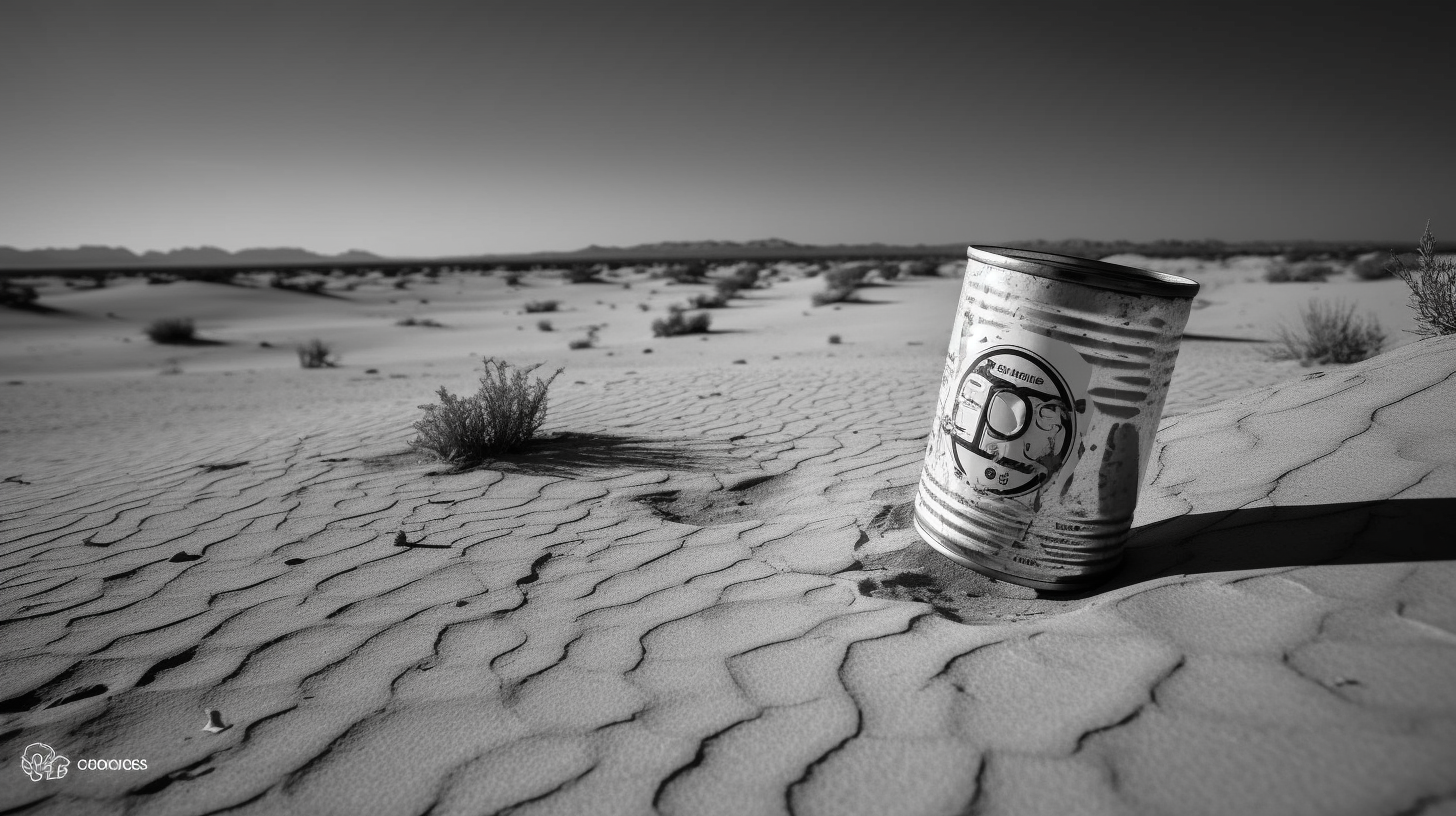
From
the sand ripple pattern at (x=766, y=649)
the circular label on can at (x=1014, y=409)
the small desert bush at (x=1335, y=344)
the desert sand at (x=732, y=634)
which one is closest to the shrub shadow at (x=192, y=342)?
the desert sand at (x=732, y=634)

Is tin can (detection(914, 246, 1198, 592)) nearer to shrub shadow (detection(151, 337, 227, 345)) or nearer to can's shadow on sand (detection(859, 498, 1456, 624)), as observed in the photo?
can's shadow on sand (detection(859, 498, 1456, 624))

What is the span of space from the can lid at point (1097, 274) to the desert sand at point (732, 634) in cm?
77

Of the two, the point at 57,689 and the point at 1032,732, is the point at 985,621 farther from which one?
the point at 57,689

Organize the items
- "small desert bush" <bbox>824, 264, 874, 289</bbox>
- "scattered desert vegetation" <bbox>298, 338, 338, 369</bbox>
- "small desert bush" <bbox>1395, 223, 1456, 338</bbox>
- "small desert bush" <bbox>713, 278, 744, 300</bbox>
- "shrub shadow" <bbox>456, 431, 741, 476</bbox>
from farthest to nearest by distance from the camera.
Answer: "small desert bush" <bbox>713, 278, 744, 300</bbox> → "small desert bush" <bbox>824, 264, 874, 289</bbox> → "scattered desert vegetation" <bbox>298, 338, 338, 369</bbox> → "shrub shadow" <bbox>456, 431, 741, 476</bbox> → "small desert bush" <bbox>1395, 223, 1456, 338</bbox>

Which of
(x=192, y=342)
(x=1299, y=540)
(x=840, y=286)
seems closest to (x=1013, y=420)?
(x=1299, y=540)

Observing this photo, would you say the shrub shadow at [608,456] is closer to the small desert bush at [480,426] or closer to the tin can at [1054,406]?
the small desert bush at [480,426]

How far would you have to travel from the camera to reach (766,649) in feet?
6.05

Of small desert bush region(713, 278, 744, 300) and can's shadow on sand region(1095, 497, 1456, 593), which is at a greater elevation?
can's shadow on sand region(1095, 497, 1456, 593)

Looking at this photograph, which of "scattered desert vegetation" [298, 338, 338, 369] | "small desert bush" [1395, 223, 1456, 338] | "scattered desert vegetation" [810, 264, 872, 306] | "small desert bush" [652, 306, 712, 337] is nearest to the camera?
"small desert bush" [1395, 223, 1456, 338]

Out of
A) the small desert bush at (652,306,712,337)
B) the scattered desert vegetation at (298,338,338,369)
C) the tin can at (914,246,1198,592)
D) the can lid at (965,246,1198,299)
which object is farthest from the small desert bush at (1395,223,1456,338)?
the scattered desert vegetation at (298,338,338,369)

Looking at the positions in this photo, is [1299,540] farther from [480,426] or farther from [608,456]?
[480,426]

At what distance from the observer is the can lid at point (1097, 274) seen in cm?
182

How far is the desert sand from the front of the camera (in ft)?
4.33

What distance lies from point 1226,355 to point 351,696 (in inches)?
365
